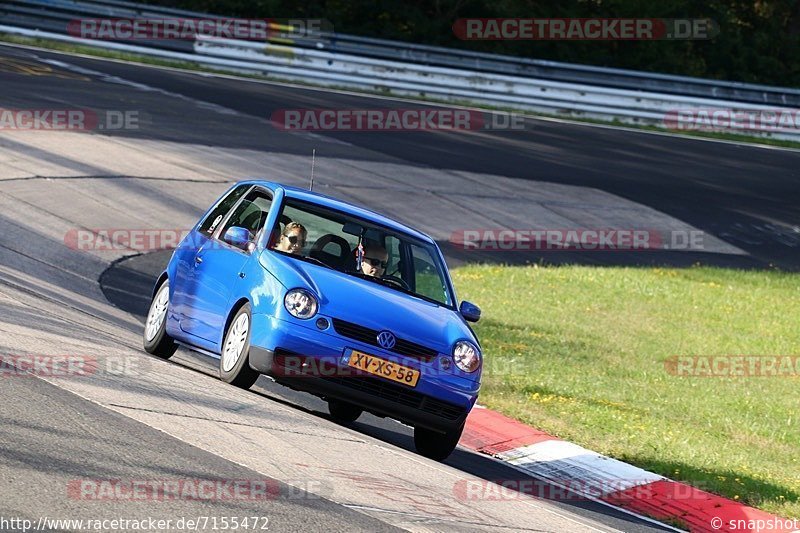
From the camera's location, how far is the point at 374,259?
1023 cm

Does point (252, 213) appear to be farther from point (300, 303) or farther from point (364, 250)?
point (300, 303)

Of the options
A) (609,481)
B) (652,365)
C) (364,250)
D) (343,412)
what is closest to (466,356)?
(364,250)

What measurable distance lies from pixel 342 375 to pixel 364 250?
140 cm

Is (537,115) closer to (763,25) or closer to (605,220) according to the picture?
(605,220)

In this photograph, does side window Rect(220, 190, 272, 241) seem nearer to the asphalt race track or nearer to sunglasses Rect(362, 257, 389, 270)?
sunglasses Rect(362, 257, 389, 270)

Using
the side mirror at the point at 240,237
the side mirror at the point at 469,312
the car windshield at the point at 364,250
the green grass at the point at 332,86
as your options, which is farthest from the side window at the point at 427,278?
the green grass at the point at 332,86

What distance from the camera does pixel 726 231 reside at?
26.3 m

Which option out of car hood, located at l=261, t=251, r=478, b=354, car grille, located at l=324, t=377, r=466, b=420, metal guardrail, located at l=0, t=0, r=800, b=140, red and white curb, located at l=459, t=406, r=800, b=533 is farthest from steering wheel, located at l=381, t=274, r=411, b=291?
metal guardrail, located at l=0, t=0, r=800, b=140

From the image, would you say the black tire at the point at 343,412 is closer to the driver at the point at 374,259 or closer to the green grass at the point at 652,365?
the driver at the point at 374,259

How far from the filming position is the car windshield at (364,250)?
10.1m

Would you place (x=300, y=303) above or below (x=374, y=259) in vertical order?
below

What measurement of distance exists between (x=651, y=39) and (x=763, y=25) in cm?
579

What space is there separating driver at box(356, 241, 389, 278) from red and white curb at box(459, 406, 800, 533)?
1860 millimetres

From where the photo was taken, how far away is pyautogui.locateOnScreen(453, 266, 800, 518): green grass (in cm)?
1134
